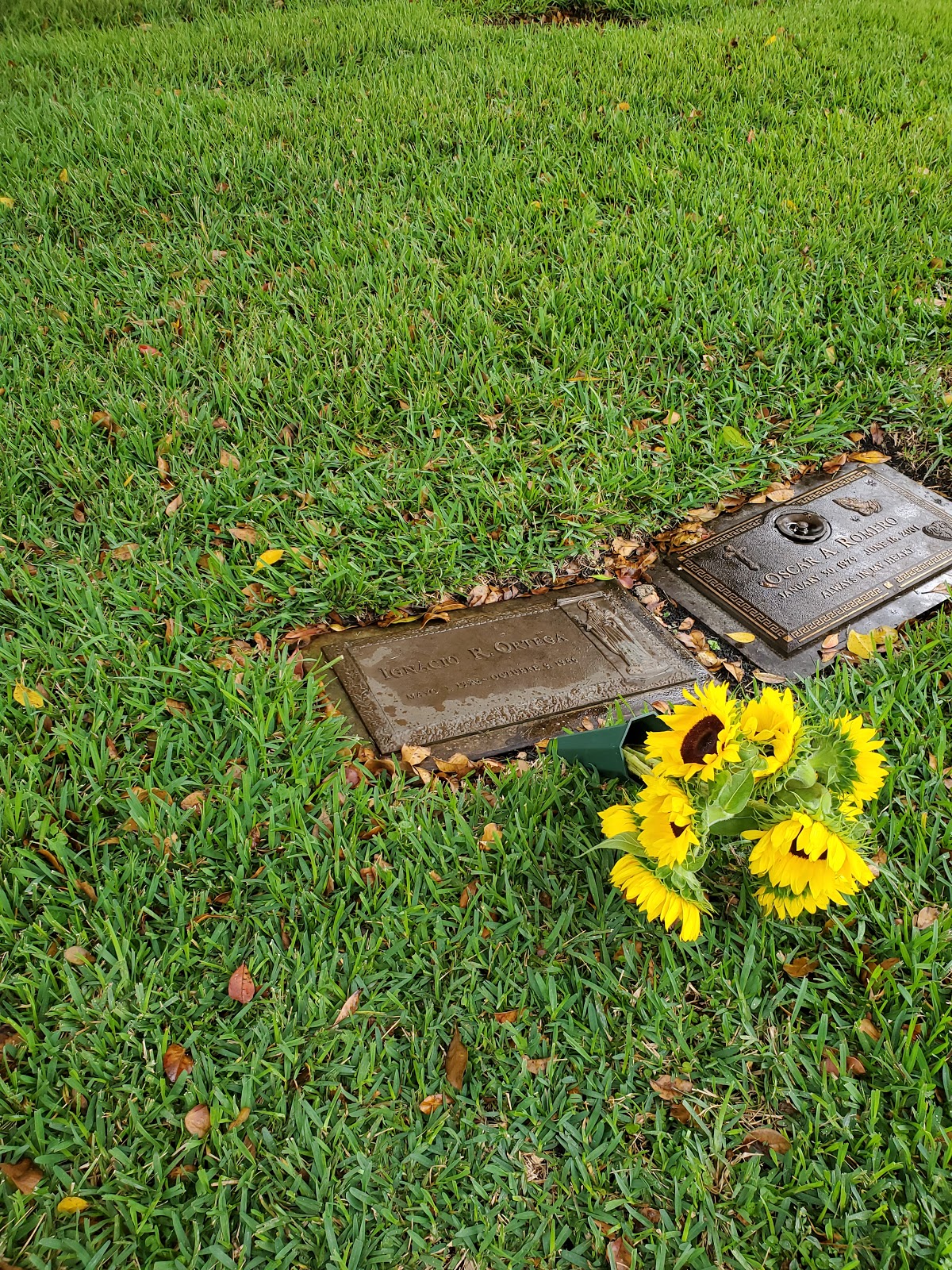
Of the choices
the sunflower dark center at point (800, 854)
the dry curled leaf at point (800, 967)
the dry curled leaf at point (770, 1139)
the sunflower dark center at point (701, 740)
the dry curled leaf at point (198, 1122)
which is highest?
the sunflower dark center at point (701, 740)

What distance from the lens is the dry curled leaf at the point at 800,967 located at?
195cm

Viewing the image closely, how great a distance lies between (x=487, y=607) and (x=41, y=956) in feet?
5.17

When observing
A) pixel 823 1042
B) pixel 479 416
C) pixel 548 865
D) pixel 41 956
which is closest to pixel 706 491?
pixel 479 416

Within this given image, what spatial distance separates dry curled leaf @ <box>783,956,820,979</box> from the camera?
1.95m

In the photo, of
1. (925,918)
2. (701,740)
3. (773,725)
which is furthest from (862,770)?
(925,918)

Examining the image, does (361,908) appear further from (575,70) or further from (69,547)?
(575,70)

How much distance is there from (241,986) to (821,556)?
2203mm

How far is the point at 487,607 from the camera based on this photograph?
9.37 feet

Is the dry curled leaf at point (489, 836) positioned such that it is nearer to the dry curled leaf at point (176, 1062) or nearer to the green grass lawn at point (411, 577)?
the green grass lawn at point (411, 577)

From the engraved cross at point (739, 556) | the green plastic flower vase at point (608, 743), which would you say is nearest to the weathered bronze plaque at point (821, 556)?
the engraved cross at point (739, 556)

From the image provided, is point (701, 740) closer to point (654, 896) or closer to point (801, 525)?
point (654, 896)

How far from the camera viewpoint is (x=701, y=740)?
1.83 metres

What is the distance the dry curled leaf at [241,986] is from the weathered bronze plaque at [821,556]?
1731mm

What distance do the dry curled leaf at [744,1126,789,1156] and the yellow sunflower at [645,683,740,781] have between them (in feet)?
2.25
